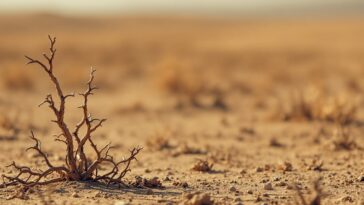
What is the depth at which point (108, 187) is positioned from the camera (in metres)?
5.87

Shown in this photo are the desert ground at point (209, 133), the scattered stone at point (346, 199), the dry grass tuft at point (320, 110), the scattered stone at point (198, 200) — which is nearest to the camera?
the scattered stone at point (198, 200)

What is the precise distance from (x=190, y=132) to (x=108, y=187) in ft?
14.6

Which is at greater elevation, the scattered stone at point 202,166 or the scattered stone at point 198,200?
the scattered stone at point 202,166

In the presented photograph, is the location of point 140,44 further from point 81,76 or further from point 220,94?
point 220,94

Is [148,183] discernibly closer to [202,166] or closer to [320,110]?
[202,166]

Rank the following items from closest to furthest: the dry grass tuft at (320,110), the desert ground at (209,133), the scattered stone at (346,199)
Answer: the scattered stone at (346,199)
the desert ground at (209,133)
the dry grass tuft at (320,110)

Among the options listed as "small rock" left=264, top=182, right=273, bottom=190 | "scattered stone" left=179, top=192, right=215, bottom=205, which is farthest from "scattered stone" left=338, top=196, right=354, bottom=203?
"scattered stone" left=179, top=192, right=215, bottom=205

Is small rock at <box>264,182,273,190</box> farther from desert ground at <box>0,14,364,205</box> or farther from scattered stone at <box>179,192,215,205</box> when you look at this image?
scattered stone at <box>179,192,215,205</box>

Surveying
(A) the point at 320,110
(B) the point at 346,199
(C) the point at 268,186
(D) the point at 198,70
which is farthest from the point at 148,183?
(D) the point at 198,70

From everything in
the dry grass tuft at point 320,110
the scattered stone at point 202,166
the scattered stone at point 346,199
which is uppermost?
the dry grass tuft at point 320,110

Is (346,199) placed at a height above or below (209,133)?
below

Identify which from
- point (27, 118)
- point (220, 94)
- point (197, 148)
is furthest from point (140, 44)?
point (197, 148)

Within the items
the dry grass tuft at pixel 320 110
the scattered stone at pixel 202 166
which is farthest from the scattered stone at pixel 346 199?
the dry grass tuft at pixel 320 110

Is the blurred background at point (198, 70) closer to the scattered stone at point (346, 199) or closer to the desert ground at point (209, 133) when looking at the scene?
the desert ground at point (209, 133)
